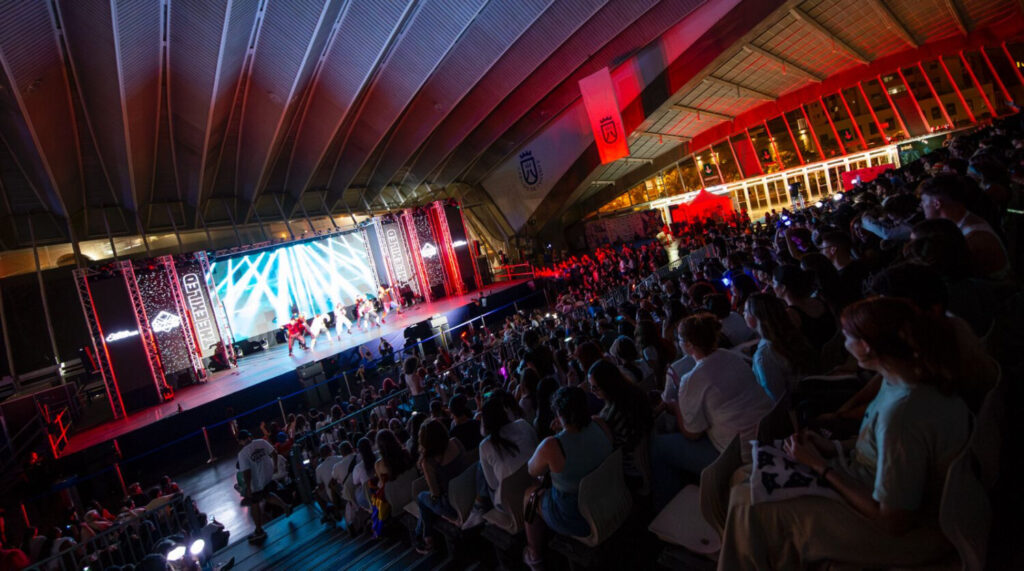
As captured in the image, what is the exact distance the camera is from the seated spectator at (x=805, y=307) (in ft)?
10.1

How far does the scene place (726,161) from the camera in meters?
26.2

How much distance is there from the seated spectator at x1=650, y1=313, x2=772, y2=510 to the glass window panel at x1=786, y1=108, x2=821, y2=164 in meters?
25.7

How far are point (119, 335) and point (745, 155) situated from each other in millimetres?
27604

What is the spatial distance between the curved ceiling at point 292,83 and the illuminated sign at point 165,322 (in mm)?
4621

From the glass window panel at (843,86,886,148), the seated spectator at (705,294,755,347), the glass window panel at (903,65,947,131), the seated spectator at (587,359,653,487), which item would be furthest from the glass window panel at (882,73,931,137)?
the seated spectator at (587,359,653,487)

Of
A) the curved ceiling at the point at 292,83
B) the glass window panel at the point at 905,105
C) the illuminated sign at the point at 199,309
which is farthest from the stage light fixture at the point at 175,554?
the glass window panel at the point at 905,105

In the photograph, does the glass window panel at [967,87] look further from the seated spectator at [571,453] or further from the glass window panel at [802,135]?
the seated spectator at [571,453]

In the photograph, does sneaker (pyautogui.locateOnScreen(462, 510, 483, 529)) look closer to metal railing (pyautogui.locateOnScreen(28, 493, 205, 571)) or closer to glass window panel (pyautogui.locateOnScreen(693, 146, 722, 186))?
metal railing (pyautogui.locateOnScreen(28, 493, 205, 571))

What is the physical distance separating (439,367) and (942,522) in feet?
29.1

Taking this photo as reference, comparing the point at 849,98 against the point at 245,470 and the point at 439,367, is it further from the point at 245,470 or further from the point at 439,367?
the point at 245,470

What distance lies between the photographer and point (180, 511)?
6.18 meters

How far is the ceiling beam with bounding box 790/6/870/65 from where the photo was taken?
49.6 feet

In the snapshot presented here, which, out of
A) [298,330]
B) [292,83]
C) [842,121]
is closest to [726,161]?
[842,121]

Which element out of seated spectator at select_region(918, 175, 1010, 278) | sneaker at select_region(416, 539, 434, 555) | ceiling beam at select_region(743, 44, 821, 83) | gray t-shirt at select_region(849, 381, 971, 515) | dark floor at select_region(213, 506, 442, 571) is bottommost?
dark floor at select_region(213, 506, 442, 571)
